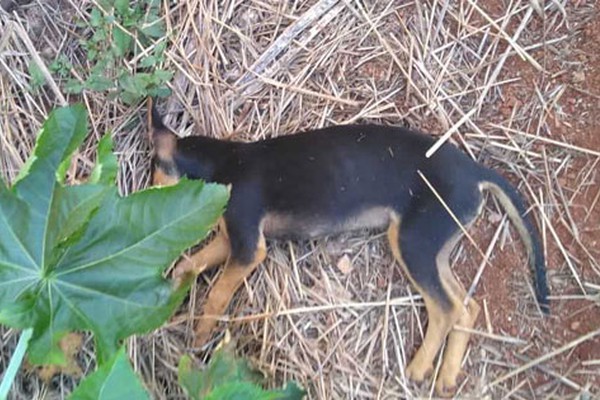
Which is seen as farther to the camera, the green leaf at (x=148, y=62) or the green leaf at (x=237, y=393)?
the green leaf at (x=148, y=62)

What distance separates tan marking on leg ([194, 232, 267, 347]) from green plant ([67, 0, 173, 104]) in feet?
2.24

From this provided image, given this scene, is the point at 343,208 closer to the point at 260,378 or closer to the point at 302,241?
the point at 302,241

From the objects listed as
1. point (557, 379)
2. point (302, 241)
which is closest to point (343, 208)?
point (302, 241)

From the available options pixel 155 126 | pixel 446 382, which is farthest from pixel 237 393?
pixel 155 126

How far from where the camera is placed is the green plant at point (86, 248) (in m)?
2.00

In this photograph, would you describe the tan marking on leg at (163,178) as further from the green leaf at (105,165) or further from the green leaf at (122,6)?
the green leaf at (105,165)

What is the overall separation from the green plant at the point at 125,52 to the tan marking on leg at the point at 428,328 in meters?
0.99

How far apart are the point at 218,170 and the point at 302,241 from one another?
1.29 ft

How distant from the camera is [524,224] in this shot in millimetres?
3148

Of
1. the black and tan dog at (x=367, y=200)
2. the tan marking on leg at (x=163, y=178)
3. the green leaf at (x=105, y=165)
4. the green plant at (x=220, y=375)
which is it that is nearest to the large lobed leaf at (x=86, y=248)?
the green leaf at (x=105, y=165)

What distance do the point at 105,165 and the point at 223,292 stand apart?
1.00 meters

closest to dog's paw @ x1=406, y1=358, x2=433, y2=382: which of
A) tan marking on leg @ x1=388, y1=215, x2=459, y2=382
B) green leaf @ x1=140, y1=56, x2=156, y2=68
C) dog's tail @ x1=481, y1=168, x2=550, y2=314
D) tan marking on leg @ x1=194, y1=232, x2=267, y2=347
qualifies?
tan marking on leg @ x1=388, y1=215, x2=459, y2=382

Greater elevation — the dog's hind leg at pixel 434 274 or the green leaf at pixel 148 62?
the green leaf at pixel 148 62

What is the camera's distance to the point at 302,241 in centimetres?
329
